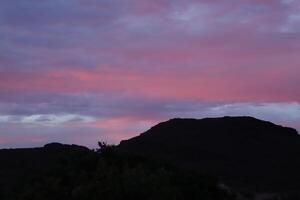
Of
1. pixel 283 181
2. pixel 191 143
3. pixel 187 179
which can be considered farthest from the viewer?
pixel 191 143

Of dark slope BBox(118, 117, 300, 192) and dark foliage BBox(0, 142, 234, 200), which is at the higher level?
dark slope BBox(118, 117, 300, 192)

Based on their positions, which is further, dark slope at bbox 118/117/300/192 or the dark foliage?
dark slope at bbox 118/117/300/192

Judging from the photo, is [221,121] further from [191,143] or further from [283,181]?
[283,181]

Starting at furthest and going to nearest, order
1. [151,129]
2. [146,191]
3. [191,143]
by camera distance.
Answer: [151,129] < [191,143] < [146,191]

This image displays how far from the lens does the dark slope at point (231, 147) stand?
84875mm

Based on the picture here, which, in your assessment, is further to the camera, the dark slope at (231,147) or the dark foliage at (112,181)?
the dark slope at (231,147)

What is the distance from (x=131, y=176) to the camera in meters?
18.9

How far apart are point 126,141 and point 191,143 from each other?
9925 millimetres

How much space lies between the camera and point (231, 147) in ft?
338

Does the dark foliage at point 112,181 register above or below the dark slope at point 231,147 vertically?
below

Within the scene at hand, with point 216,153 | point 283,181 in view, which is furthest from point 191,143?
point 283,181

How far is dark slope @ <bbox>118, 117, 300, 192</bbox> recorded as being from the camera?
84875 millimetres

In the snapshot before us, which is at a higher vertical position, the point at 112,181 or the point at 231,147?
the point at 231,147

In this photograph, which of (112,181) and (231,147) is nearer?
(112,181)
